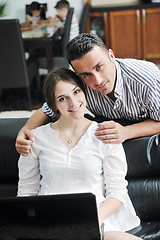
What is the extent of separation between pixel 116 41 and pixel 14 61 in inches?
76.1

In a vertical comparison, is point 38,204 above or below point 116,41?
above

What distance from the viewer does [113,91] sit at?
5.85 ft

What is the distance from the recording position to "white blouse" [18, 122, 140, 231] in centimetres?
150

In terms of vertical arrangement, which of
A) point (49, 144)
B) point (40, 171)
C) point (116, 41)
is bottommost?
point (116, 41)

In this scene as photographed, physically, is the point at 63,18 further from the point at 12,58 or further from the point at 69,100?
the point at 69,100

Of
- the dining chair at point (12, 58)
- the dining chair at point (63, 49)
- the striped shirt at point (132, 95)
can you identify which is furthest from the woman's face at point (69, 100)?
the dining chair at point (63, 49)

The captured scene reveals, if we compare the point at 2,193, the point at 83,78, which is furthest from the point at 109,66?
the point at 2,193

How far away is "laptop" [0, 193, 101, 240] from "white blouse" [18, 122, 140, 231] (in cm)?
42

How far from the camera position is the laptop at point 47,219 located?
3.44 feet

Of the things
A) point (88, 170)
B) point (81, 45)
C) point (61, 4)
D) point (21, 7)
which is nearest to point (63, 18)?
point (61, 4)

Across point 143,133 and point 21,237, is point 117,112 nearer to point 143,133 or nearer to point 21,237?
point 143,133

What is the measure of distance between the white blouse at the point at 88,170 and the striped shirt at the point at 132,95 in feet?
0.78

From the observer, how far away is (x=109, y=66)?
1662 millimetres

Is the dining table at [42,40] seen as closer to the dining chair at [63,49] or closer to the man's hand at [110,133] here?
the dining chair at [63,49]
